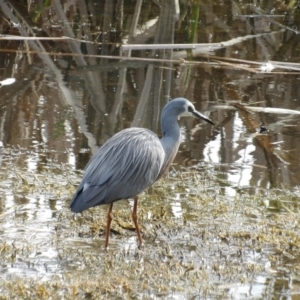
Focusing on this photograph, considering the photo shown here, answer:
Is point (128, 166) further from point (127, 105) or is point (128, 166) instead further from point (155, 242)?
point (127, 105)

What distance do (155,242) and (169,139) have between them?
0.81 metres

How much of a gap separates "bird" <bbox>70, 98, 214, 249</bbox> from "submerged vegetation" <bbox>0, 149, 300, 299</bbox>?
246 mm

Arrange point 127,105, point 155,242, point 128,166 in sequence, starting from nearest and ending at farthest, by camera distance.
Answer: point 155,242 < point 128,166 < point 127,105

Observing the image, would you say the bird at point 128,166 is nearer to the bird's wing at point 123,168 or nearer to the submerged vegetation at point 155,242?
the bird's wing at point 123,168

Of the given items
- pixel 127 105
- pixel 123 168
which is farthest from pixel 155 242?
pixel 127 105

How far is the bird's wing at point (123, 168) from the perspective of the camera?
5109mm

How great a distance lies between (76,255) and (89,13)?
24.6 feet

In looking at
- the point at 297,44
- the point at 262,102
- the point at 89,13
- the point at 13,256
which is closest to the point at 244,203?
the point at 13,256

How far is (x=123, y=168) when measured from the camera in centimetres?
530

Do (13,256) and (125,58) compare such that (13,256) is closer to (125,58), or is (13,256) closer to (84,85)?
(84,85)

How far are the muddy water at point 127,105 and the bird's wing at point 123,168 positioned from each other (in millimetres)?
321

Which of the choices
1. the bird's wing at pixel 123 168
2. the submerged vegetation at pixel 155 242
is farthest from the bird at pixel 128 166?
the submerged vegetation at pixel 155 242

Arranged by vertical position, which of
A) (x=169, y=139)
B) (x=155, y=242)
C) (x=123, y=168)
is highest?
(x=169, y=139)

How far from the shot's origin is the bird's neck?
562cm
